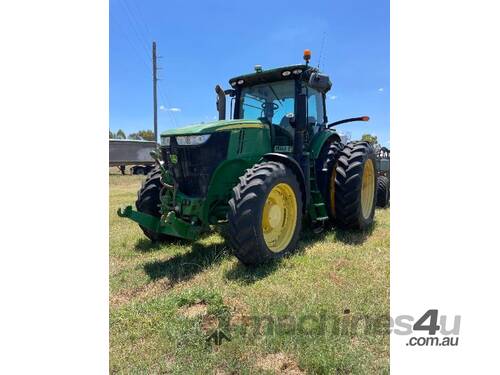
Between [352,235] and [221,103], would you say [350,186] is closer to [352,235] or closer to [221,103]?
[352,235]

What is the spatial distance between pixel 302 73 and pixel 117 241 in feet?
12.2

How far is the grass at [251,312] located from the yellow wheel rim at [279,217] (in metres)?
0.27

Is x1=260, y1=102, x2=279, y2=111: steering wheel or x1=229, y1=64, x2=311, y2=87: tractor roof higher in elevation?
x1=229, y1=64, x2=311, y2=87: tractor roof

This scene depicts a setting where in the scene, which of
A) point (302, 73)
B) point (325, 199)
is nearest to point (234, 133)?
point (302, 73)

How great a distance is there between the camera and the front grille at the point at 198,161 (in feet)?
13.4

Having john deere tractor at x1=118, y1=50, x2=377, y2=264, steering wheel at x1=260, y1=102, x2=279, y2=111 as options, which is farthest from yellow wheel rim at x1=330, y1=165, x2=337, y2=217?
steering wheel at x1=260, y1=102, x2=279, y2=111

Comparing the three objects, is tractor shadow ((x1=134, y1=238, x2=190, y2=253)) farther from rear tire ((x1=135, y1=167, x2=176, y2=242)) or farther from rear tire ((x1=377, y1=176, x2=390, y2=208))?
rear tire ((x1=377, y1=176, x2=390, y2=208))

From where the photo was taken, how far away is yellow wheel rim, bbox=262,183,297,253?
399 cm

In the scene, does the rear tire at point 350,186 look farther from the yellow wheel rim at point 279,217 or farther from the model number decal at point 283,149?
the yellow wheel rim at point 279,217

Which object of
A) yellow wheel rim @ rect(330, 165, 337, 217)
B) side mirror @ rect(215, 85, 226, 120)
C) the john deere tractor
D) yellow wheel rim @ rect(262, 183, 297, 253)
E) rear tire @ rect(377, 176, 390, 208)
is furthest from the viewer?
rear tire @ rect(377, 176, 390, 208)

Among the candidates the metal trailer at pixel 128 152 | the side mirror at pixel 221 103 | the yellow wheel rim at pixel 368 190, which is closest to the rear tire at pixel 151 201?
the side mirror at pixel 221 103

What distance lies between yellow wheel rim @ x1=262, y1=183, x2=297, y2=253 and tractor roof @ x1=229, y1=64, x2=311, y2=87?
188 centimetres

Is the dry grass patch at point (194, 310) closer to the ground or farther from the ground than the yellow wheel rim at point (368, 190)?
closer to the ground

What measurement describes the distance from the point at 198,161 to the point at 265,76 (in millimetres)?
1920
